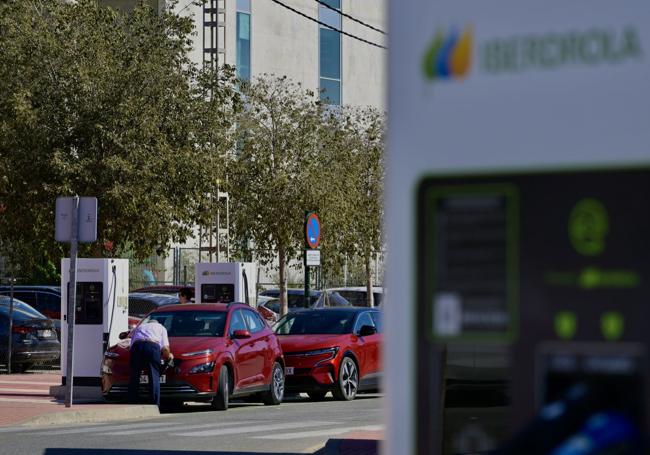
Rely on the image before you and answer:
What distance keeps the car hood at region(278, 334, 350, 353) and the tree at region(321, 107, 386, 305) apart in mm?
19439

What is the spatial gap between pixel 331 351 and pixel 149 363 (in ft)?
12.8

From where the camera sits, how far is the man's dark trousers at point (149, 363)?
1905 centimetres

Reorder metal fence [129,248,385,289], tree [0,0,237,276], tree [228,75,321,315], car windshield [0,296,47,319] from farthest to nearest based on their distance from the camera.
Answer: metal fence [129,248,385,289]
tree [228,75,321,315]
tree [0,0,237,276]
car windshield [0,296,47,319]

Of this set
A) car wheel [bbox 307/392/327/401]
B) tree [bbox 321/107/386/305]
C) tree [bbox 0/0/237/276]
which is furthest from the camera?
tree [bbox 321/107/386/305]

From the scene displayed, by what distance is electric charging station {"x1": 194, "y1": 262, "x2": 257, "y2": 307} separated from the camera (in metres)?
29.4

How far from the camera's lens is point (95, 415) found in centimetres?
1792

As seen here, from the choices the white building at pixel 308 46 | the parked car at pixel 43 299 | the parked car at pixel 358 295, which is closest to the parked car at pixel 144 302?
the parked car at pixel 43 299

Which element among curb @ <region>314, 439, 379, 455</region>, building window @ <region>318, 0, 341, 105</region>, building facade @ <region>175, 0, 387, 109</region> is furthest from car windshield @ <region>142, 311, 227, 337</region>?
building window @ <region>318, 0, 341, 105</region>

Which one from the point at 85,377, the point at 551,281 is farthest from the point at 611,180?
the point at 85,377

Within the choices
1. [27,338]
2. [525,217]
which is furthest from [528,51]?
[27,338]

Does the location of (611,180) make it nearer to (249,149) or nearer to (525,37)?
(525,37)

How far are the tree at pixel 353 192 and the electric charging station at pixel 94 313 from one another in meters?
18.6

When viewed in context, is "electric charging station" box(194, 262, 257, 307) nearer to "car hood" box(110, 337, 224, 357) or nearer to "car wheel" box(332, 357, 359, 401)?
"car wheel" box(332, 357, 359, 401)

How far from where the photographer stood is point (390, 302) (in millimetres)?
2201
